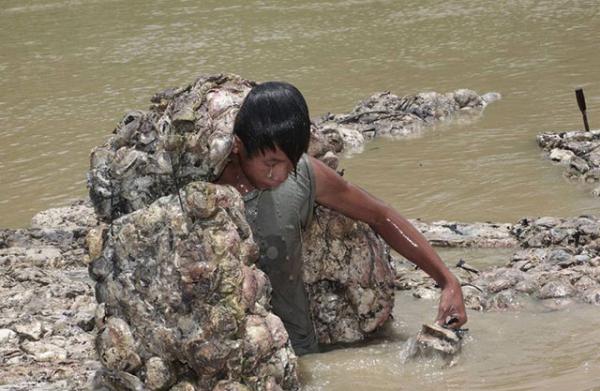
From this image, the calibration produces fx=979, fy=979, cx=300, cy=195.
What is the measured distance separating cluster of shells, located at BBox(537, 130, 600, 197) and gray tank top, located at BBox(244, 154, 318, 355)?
→ 328 cm

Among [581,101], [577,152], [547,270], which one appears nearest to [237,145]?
[547,270]

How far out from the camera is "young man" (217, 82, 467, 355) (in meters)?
3.32

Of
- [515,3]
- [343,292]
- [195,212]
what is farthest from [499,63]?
[195,212]

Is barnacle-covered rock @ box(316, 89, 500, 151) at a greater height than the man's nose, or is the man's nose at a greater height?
the man's nose

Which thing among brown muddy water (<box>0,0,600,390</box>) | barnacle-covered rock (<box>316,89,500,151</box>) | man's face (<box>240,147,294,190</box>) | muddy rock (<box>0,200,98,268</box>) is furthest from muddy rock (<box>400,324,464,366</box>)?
barnacle-covered rock (<box>316,89,500,151</box>)

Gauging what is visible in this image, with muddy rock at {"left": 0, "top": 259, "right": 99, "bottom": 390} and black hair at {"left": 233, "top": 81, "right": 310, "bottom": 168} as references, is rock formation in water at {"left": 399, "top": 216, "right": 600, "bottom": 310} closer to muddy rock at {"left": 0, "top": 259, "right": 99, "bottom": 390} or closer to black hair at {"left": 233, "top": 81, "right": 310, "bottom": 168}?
black hair at {"left": 233, "top": 81, "right": 310, "bottom": 168}

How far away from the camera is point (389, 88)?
10539 millimetres

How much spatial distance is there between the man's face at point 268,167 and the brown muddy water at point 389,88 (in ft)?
2.42

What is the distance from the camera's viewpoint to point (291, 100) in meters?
3.30

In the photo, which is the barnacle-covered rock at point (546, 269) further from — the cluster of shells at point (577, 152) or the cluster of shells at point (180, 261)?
the cluster of shells at point (180, 261)

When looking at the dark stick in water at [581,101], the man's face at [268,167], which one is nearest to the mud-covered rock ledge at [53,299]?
the man's face at [268,167]

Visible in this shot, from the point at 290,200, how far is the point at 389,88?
22.9 ft

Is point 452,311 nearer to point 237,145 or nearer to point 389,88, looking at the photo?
point 237,145

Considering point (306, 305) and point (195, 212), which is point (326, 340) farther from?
point (195, 212)
